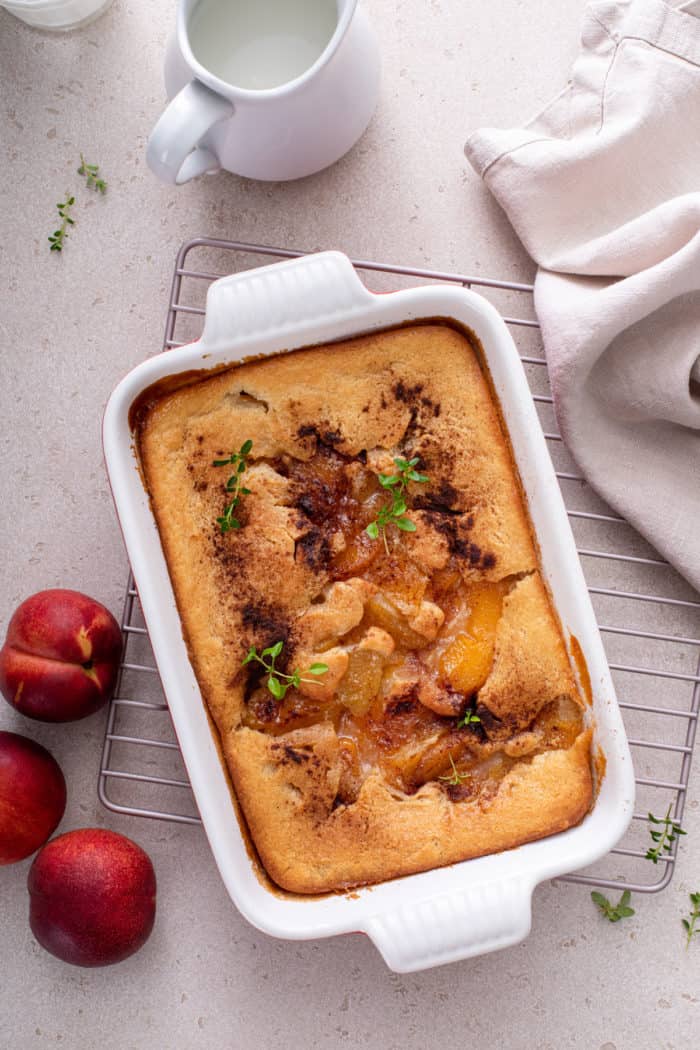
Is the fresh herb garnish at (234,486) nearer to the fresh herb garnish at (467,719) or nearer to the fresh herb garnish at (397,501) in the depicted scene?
the fresh herb garnish at (397,501)

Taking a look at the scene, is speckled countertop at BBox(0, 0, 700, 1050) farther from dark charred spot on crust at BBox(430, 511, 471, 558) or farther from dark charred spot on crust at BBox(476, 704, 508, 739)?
dark charred spot on crust at BBox(430, 511, 471, 558)

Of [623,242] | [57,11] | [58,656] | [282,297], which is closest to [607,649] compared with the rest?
[623,242]

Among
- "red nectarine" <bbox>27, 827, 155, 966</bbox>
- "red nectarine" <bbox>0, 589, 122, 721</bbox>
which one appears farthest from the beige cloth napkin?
"red nectarine" <bbox>27, 827, 155, 966</bbox>

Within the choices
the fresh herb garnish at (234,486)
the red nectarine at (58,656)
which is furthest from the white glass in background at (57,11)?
the red nectarine at (58,656)

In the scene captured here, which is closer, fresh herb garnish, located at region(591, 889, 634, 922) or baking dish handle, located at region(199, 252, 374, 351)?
baking dish handle, located at region(199, 252, 374, 351)

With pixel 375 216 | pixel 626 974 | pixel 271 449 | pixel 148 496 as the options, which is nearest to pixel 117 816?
pixel 148 496

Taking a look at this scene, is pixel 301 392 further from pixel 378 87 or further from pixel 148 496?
pixel 378 87
